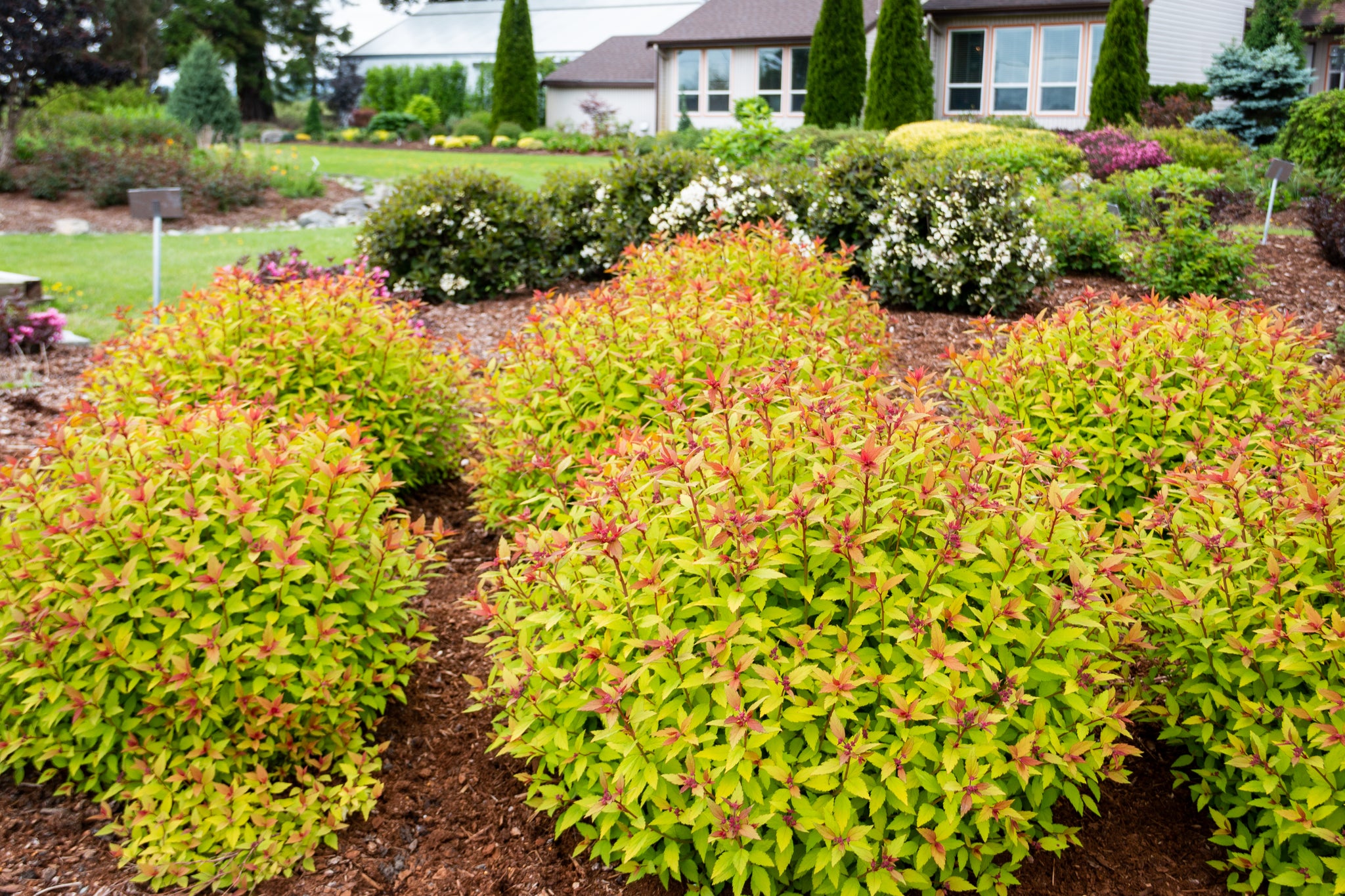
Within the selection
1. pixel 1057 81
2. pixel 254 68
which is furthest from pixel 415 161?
pixel 254 68

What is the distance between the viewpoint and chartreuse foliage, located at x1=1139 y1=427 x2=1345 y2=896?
7.27 ft

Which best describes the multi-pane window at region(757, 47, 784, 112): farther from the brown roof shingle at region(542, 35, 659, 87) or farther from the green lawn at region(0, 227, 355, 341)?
the green lawn at region(0, 227, 355, 341)

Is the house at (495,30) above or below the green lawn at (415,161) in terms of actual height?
above

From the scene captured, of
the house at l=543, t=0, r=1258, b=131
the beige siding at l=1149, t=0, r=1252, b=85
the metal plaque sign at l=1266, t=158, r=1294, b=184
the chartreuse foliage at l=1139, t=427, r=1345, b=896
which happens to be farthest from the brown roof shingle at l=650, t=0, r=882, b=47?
the chartreuse foliage at l=1139, t=427, r=1345, b=896

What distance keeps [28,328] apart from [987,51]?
23.1m

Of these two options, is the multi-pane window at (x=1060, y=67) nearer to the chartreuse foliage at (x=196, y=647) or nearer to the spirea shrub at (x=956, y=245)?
the spirea shrub at (x=956, y=245)

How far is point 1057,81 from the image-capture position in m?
23.8

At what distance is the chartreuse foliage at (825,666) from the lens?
2125 millimetres

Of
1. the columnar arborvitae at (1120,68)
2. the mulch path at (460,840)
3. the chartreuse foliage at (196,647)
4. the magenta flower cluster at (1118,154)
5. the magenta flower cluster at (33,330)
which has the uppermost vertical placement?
the columnar arborvitae at (1120,68)

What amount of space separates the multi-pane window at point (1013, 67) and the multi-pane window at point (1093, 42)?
1.32 meters

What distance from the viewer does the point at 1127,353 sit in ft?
12.0

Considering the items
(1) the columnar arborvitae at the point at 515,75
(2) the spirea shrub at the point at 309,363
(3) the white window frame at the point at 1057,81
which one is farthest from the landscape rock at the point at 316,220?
(3) the white window frame at the point at 1057,81

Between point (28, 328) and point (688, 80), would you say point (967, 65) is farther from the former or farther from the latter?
point (28, 328)

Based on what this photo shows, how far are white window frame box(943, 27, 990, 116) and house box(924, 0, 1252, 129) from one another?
2 cm
